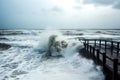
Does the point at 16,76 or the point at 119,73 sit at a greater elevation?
the point at 119,73

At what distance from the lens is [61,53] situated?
2375 centimetres

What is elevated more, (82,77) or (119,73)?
(119,73)

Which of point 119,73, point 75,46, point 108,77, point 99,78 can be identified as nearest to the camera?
point 119,73

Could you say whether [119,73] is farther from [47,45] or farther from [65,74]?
[47,45]

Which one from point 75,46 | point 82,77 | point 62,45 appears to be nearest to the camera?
point 82,77

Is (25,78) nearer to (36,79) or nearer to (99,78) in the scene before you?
(36,79)

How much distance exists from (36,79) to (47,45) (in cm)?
1782

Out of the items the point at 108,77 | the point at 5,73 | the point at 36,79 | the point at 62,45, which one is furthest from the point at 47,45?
A: the point at 108,77

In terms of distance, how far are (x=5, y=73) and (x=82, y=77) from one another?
530 centimetres

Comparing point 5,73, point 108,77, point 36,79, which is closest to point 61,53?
point 5,73

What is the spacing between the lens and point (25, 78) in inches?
472

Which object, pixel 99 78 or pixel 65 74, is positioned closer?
pixel 99 78

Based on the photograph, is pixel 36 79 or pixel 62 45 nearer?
pixel 36 79

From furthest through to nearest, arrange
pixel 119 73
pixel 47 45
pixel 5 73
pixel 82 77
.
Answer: pixel 47 45 → pixel 5 73 → pixel 82 77 → pixel 119 73
